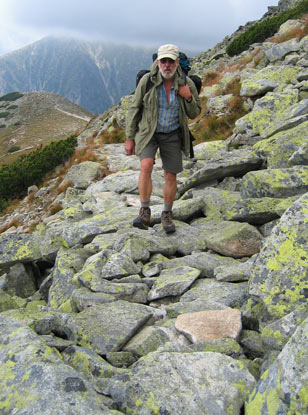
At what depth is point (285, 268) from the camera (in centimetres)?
394

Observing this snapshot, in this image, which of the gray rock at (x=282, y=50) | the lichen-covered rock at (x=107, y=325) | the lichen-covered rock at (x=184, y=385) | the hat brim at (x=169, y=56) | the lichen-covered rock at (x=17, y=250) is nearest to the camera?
the lichen-covered rock at (x=184, y=385)

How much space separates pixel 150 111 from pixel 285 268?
406 cm

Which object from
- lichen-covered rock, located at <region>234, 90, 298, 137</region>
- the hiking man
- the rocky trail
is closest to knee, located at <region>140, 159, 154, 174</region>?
the hiking man

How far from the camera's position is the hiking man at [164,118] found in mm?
6551

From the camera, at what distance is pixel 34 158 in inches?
1023

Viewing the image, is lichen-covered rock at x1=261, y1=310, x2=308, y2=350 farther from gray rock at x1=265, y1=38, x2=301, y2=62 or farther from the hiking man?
gray rock at x1=265, y1=38, x2=301, y2=62

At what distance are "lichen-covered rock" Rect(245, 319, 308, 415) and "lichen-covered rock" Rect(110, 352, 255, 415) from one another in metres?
0.21

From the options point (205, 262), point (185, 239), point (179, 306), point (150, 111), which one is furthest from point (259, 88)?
point (179, 306)

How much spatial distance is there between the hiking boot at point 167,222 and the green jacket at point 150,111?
4.26ft

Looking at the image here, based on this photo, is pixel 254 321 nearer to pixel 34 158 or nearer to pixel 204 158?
pixel 204 158

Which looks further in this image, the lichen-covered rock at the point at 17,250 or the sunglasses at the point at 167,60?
the lichen-covered rock at the point at 17,250

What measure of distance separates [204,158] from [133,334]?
8.95 metres

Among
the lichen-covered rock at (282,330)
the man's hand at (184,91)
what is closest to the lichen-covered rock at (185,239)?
the man's hand at (184,91)

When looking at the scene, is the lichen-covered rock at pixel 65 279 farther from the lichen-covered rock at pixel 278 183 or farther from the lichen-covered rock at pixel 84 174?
the lichen-covered rock at pixel 84 174
